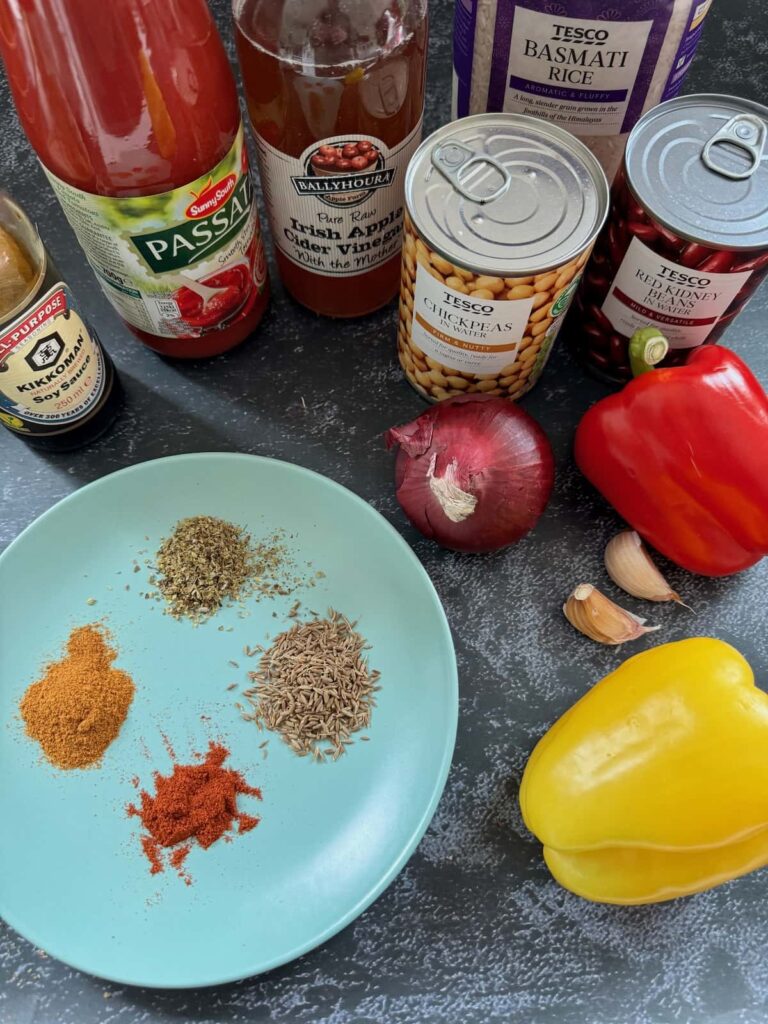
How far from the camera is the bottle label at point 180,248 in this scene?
0.70m

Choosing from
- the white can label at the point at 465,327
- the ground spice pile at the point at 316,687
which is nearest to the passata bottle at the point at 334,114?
the white can label at the point at 465,327

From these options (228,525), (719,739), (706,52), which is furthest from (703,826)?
(706,52)

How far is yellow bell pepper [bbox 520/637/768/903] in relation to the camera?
2.21 feet

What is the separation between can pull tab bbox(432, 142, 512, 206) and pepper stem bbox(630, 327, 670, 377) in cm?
20

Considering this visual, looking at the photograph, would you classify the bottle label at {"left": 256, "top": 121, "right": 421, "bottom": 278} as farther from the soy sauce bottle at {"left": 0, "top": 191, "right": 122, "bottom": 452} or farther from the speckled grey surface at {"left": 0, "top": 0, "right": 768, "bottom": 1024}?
the soy sauce bottle at {"left": 0, "top": 191, "right": 122, "bottom": 452}

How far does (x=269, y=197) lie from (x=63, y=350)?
26cm

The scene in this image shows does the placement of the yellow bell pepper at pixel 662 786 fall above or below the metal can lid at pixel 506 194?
below

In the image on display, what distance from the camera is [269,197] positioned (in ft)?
2.75

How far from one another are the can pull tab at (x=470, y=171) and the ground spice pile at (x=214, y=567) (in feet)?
1.25

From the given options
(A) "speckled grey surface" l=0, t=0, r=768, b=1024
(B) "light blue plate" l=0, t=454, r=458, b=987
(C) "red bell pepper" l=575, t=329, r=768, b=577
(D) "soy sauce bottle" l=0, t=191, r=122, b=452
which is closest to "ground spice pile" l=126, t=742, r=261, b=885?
(B) "light blue plate" l=0, t=454, r=458, b=987

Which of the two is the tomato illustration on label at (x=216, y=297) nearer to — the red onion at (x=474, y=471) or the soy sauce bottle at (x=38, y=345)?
the soy sauce bottle at (x=38, y=345)

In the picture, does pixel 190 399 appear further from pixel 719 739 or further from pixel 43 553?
pixel 719 739

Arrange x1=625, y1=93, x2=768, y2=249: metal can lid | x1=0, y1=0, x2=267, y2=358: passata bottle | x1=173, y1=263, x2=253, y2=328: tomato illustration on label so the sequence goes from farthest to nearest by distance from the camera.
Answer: x1=173, y1=263, x2=253, y2=328: tomato illustration on label
x1=625, y1=93, x2=768, y2=249: metal can lid
x1=0, y1=0, x2=267, y2=358: passata bottle

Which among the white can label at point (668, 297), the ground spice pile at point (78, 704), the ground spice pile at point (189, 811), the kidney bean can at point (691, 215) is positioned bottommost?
the ground spice pile at point (189, 811)
